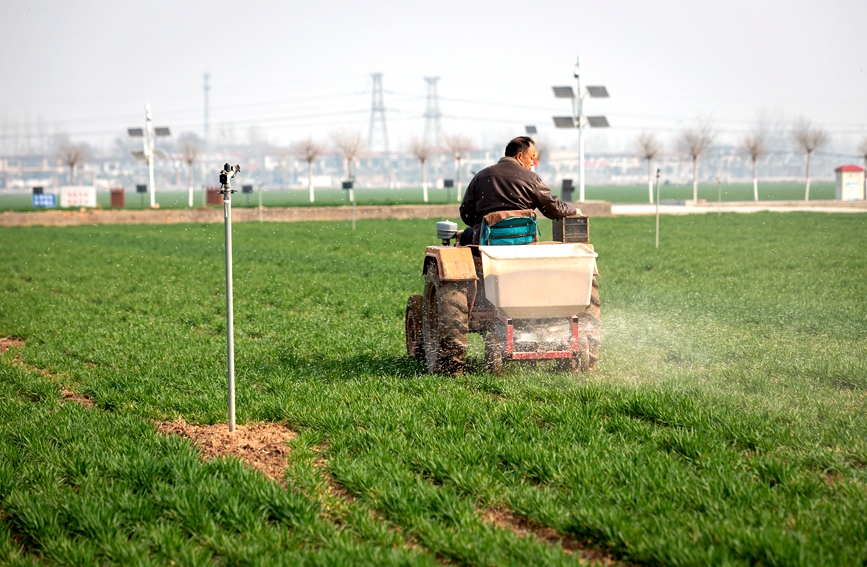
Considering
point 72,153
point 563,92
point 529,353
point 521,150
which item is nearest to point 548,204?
point 521,150

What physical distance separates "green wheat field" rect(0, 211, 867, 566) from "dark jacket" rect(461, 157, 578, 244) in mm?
1449

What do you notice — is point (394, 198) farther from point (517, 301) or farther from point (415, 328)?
point (517, 301)

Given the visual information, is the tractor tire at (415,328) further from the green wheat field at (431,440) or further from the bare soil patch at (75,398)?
the bare soil patch at (75,398)

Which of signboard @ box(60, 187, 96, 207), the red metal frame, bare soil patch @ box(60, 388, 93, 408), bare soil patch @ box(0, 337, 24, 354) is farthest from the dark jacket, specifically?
signboard @ box(60, 187, 96, 207)

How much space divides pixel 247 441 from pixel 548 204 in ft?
10.8

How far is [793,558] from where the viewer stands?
3.81 meters

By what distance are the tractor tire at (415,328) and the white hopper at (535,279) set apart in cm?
172

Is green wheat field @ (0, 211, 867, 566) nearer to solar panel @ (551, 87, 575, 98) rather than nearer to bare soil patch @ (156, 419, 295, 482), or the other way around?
bare soil patch @ (156, 419, 295, 482)

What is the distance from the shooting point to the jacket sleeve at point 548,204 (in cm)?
769

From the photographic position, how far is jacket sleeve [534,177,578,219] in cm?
769

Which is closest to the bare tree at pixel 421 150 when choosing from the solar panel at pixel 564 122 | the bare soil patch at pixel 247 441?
the solar panel at pixel 564 122

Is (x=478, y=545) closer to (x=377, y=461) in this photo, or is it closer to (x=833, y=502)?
(x=377, y=461)

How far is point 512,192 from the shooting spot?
777 centimetres

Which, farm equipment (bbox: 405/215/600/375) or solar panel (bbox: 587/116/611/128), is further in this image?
solar panel (bbox: 587/116/611/128)
